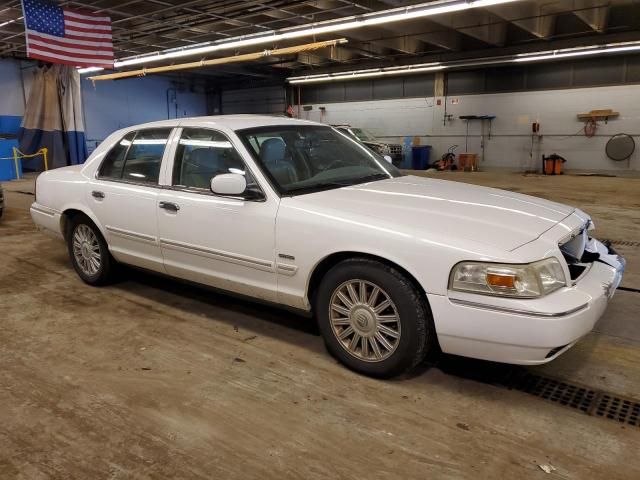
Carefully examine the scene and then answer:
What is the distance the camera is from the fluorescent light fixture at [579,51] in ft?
48.4

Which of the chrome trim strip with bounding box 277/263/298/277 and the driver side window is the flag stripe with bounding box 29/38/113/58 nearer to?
the driver side window

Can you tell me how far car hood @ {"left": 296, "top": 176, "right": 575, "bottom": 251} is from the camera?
2529mm

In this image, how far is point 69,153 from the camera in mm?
16844

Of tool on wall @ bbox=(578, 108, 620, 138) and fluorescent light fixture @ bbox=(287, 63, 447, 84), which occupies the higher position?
fluorescent light fixture @ bbox=(287, 63, 447, 84)

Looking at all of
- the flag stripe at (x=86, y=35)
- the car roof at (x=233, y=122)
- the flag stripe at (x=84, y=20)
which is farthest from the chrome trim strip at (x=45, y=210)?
the flag stripe at (x=84, y=20)

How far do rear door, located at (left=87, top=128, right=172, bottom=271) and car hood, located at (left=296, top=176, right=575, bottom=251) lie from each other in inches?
53.4

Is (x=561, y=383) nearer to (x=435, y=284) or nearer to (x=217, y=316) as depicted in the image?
(x=435, y=284)

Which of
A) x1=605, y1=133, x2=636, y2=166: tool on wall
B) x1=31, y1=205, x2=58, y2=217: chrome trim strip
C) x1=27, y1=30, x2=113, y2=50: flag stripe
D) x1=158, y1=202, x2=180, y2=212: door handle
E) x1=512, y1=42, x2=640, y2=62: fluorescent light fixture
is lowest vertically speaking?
x1=31, y1=205, x2=58, y2=217: chrome trim strip

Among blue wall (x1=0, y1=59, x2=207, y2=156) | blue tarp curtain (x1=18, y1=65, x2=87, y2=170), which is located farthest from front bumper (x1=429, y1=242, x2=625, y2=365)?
blue wall (x1=0, y1=59, x2=207, y2=156)

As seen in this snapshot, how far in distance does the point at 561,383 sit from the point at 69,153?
57.8 ft

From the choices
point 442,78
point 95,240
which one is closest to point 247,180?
point 95,240

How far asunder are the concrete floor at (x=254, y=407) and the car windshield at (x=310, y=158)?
1059 millimetres

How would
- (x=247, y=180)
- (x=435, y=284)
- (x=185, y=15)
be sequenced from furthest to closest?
(x=185, y=15) → (x=247, y=180) → (x=435, y=284)

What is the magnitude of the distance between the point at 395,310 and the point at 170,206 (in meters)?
1.82
